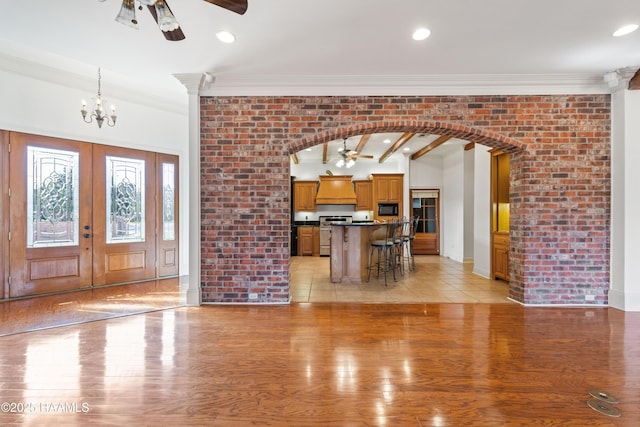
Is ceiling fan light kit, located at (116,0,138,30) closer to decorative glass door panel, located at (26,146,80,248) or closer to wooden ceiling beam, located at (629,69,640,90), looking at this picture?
decorative glass door panel, located at (26,146,80,248)

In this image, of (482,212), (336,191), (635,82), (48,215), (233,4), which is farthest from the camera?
(336,191)

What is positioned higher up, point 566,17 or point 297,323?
point 566,17

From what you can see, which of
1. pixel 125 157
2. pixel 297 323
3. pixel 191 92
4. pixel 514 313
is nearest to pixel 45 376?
pixel 297 323

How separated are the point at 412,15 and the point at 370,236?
11.9 feet

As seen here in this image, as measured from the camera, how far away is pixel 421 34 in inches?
112

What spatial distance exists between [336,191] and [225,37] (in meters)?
6.08

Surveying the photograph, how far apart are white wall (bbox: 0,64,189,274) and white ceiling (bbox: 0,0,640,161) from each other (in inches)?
16.9

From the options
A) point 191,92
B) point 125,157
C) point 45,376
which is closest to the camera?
point 45,376

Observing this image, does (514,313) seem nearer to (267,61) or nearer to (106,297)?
(267,61)

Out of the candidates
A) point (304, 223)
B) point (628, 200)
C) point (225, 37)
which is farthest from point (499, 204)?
point (304, 223)

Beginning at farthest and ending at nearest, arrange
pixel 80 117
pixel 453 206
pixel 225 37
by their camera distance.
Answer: pixel 453 206 < pixel 80 117 < pixel 225 37

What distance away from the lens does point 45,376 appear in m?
2.15

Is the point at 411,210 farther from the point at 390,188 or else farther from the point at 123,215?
the point at 123,215

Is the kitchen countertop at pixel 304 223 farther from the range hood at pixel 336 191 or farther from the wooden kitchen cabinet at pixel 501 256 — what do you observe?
the wooden kitchen cabinet at pixel 501 256
